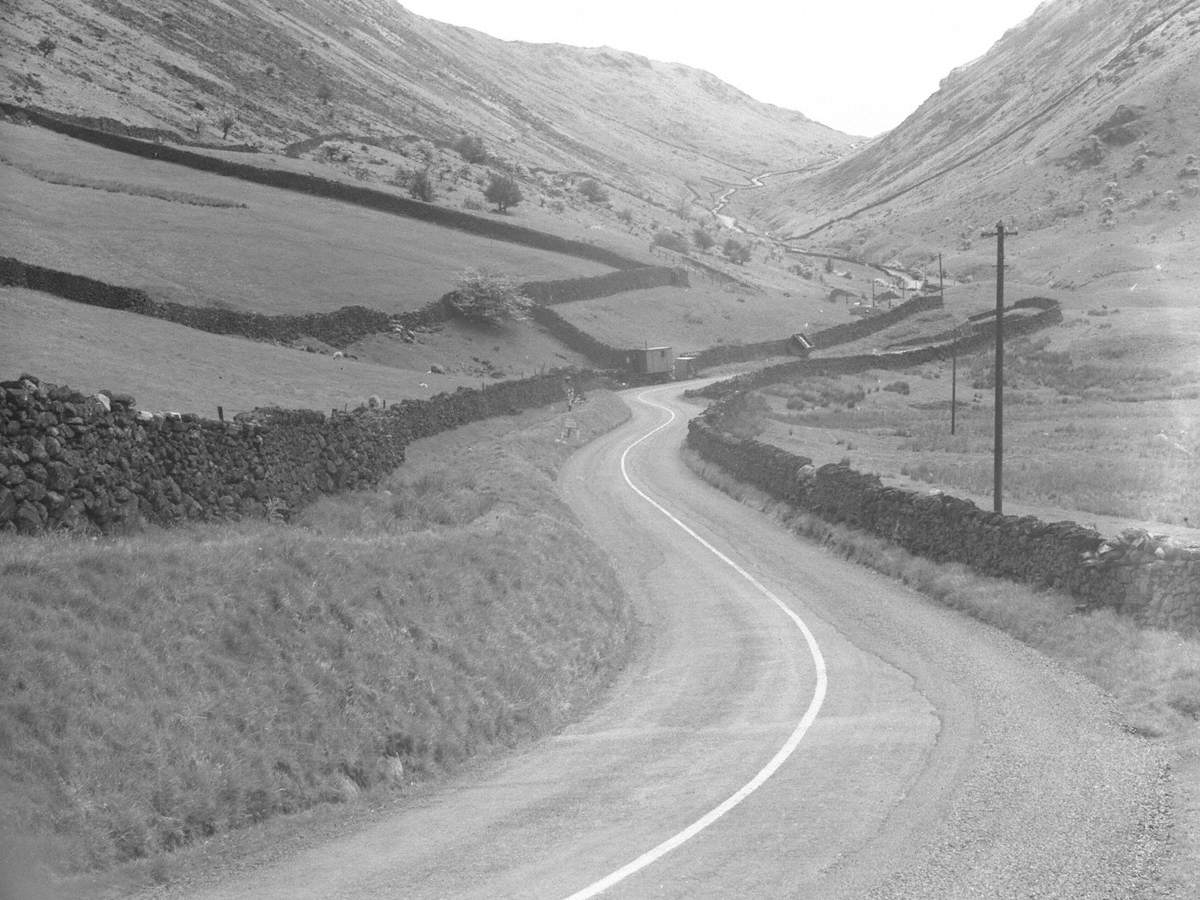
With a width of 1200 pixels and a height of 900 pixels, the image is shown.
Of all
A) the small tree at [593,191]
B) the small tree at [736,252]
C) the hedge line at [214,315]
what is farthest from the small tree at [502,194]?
the hedge line at [214,315]

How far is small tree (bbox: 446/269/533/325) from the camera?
80.4m

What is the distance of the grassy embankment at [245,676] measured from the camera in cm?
1121

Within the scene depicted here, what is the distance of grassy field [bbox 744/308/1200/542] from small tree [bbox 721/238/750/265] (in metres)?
51.7

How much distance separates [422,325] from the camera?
7569cm

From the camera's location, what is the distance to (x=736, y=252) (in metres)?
156

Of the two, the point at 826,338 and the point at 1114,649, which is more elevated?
the point at 826,338

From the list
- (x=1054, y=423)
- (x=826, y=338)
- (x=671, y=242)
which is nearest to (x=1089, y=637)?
(x=1054, y=423)

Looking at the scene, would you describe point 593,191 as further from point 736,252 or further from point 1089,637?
point 1089,637

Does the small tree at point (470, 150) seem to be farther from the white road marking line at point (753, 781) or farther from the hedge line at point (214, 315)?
the white road marking line at point (753, 781)

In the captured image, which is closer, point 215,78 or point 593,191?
point 215,78

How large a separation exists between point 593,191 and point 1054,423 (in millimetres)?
110520

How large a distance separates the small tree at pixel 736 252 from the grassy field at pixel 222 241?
163 feet

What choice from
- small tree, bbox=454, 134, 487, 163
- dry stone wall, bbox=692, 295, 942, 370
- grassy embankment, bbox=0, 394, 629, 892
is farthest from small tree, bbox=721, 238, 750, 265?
grassy embankment, bbox=0, 394, 629, 892

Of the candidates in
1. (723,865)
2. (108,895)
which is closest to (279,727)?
(108,895)
